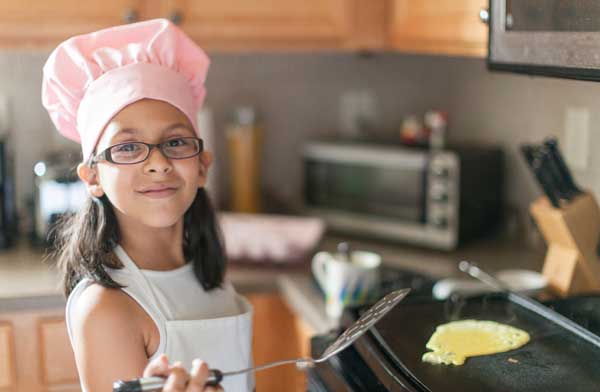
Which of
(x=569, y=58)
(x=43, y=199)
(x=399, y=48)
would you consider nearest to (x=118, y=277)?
(x=569, y=58)

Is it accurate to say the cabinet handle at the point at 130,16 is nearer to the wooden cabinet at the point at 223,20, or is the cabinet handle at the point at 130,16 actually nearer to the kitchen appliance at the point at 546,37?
the wooden cabinet at the point at 223,20

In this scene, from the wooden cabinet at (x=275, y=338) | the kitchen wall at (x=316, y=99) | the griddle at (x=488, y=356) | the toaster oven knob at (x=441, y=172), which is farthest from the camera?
the kitchen wall at (x=316, y=99)

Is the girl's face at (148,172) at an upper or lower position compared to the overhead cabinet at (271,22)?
lower

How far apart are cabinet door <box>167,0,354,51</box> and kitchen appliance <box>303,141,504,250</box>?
→ 29 centimetres

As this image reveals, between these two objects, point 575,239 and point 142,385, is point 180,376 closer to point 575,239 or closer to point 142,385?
point 142,385

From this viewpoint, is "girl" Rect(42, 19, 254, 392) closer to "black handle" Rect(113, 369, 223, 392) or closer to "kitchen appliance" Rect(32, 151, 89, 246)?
"black handle" Rect(113, 369, 223, 392)

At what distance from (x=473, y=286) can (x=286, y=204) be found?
0.86 m

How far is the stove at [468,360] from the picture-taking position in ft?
3.20

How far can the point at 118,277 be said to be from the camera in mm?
1068

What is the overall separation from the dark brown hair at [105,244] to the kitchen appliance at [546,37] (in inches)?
19.9

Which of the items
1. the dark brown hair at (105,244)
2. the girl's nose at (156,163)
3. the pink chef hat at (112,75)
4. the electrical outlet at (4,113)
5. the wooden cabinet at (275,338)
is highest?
the pink chef hat at (112,75)

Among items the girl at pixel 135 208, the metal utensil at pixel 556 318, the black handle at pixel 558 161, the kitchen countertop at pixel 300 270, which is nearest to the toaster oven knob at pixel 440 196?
the kitchen countertop at pixel 300 270

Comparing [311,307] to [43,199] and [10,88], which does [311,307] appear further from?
[10,88]

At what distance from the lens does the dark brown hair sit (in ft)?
3.51
